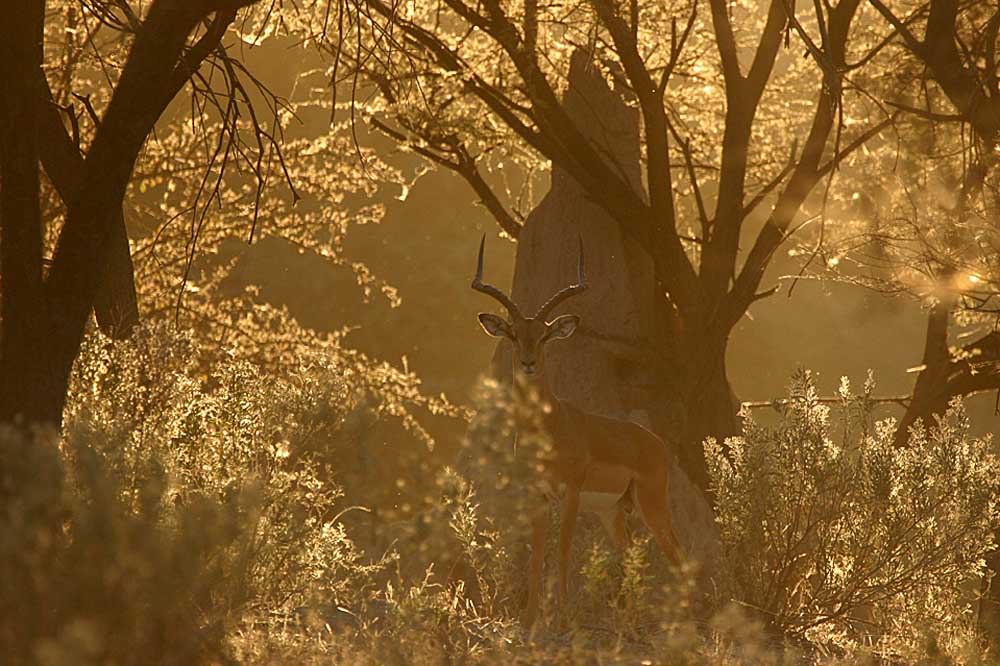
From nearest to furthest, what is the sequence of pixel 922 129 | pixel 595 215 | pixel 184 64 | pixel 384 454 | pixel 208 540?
pixel 208 540
pixel 184 64
pixel 595 215
pixel 922 129
pixel 384 454

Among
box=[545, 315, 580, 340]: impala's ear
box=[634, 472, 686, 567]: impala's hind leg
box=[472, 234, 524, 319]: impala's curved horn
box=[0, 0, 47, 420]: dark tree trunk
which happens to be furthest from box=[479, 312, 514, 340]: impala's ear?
box=[0, 0, 47, 420]: dark tree trunk

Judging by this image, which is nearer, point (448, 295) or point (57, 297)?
point (57, 297)

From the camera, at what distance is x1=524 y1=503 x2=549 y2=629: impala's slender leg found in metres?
7.80

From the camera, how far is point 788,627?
8227 mm

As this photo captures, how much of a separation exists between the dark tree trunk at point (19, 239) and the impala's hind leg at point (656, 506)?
190 inches

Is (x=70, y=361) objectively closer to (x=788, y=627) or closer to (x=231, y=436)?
(x=231, y=436)

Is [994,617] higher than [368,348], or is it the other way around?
[368,348]

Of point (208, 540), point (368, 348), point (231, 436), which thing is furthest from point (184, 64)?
point (368, 348)

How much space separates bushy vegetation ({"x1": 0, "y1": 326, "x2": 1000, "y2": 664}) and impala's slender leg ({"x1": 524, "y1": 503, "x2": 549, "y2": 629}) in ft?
1.34

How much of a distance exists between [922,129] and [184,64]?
10.3 m

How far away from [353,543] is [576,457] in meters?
2.47

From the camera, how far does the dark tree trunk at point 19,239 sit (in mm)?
6059

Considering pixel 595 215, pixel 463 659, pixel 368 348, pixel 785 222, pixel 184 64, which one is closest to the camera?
pixel 463 659

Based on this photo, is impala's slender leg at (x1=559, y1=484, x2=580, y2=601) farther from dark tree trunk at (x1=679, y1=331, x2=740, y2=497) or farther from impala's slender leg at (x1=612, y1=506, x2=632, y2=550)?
dark tree trunk at (x1=679, y1=331, x2=740, y2=497)
